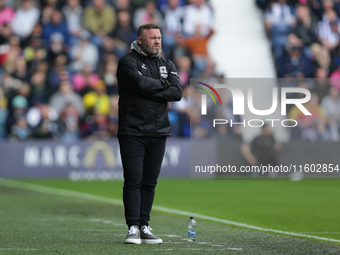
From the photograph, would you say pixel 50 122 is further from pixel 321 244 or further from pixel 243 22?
pixel 321 244

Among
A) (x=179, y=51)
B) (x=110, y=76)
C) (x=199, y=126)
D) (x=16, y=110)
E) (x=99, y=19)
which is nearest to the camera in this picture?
(x=199, y=126)

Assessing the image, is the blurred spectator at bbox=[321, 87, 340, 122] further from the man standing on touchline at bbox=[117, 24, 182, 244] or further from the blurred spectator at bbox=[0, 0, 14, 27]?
the man standing on touchline at bbox=[117, 24, 182, 244]

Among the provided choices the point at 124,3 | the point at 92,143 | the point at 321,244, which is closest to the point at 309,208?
the point at 321,244

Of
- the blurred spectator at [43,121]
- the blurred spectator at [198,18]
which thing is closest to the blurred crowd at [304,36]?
the blurred spectator at [198,18]

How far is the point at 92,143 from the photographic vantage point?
60.3ft

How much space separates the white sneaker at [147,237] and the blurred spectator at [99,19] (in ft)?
51.6

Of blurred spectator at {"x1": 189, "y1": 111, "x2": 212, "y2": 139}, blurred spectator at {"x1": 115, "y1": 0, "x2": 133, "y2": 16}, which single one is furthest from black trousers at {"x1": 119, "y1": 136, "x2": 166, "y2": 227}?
blurred spectator at {"x1": 115, "y1": 0, "x2": 133, "y2": 16}

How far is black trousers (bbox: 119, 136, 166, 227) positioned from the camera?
20.9 ft

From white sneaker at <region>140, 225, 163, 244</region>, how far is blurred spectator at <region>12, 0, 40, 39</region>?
15.4m

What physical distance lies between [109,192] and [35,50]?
738 centimetres

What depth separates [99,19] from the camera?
21.8 meters

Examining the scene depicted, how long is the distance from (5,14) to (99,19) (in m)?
2.77

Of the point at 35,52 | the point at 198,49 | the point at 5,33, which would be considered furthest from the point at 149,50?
the point at 198,49

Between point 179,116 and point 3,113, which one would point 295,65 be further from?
point 3,113
